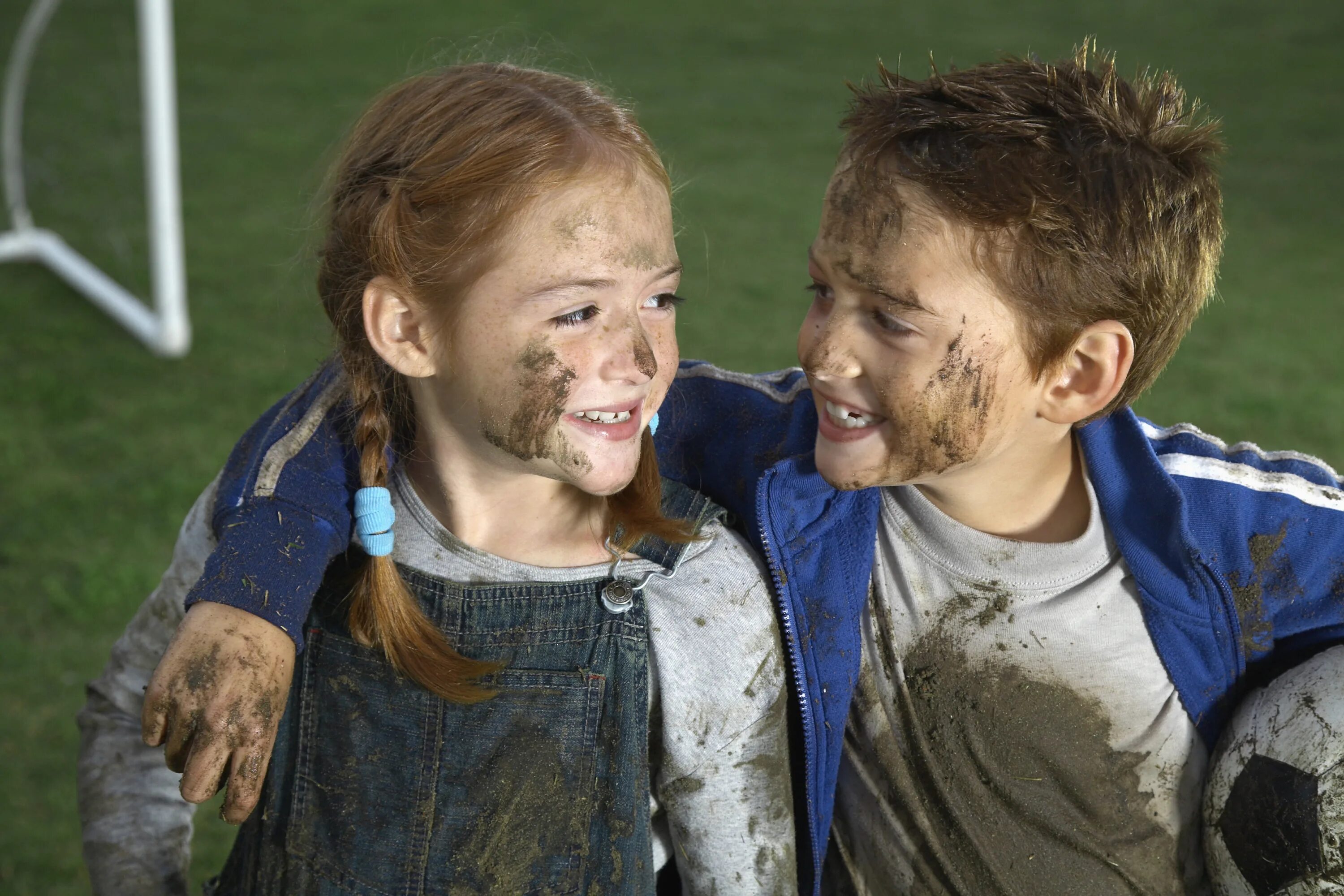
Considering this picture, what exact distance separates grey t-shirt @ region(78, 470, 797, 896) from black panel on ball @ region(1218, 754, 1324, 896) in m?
0.57

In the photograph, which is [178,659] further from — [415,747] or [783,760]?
[783,760]

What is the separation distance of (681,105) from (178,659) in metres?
7.24

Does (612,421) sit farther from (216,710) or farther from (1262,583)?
(1262,583)

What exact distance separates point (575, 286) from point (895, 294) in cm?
42

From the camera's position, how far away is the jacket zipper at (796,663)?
1755 millimetres

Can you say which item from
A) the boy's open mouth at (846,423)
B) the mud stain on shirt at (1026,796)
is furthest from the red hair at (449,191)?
the mud stain on shirt at (1026,796)

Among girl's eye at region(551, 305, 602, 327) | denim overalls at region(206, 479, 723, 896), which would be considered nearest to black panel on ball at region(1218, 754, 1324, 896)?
denim overalls at region(206, 479, 723, 896)

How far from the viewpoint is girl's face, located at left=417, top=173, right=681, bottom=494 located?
5.58 feet

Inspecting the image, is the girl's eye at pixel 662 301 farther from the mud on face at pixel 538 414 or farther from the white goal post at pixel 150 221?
the white goal post at pixel 150 221

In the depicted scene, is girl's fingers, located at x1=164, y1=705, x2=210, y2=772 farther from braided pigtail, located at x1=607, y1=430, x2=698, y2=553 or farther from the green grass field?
the green grass field

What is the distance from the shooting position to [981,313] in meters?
1.73

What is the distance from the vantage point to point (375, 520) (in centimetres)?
178

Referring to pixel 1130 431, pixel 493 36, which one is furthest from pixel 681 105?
pixel 1130 431

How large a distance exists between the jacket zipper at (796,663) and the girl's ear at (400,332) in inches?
18.9
